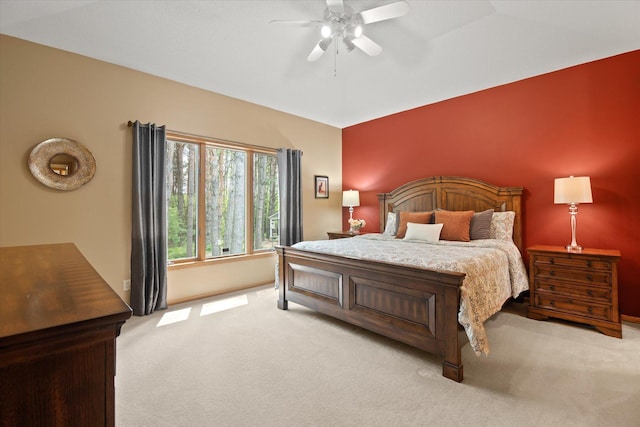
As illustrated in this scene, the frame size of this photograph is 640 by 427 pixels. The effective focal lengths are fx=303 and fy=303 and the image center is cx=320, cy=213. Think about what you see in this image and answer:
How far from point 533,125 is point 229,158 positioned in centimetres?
392

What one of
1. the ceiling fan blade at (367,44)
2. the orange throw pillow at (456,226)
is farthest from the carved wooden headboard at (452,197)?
the ceiling fan blade at (367,44)

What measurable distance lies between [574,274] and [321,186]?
11.9 feet

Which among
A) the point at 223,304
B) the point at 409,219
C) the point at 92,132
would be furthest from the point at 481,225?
the point at 92,132

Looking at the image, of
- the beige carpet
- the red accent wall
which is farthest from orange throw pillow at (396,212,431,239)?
the beige carpet

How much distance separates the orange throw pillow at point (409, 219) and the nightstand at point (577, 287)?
3.96 ft

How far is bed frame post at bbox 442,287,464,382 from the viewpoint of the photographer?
2041 mm

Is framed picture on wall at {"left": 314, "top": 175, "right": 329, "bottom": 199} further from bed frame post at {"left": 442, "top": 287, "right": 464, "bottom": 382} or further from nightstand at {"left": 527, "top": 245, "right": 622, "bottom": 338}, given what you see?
bed frame post at {"left": 442, "top": 287, "right": 464, "bottom": 382}

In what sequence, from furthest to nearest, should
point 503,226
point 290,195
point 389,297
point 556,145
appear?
1. point 290,195
2. point 503,226
3. point 556,145
4. point 389,297

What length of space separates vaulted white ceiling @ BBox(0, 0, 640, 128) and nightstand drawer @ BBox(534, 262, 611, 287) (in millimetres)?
2164

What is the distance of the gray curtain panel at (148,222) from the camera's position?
3.28 metres

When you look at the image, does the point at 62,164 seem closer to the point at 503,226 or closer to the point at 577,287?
the point at 503,226

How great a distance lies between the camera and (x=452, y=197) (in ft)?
13.8

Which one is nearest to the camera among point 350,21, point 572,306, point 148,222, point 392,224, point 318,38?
point 350,21

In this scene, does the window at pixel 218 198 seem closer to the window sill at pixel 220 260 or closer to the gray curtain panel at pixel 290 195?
the window sill at pixel 220 260
